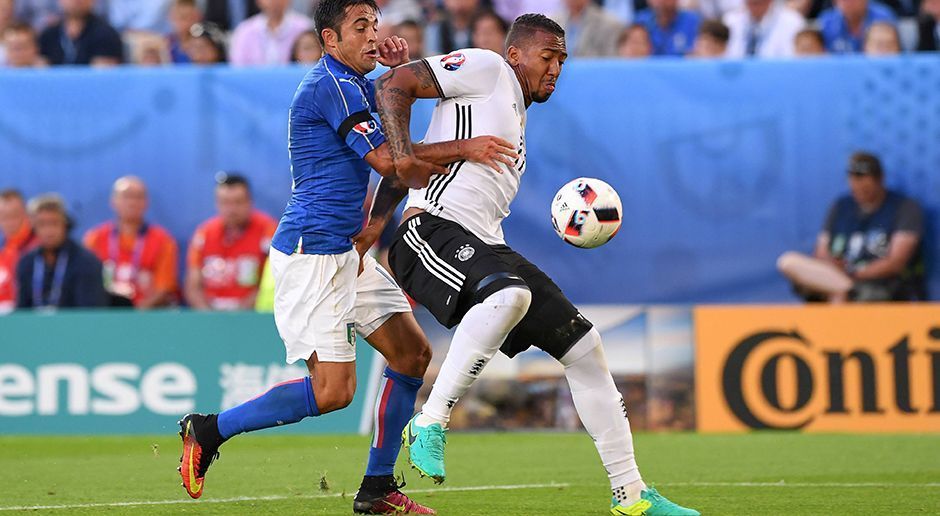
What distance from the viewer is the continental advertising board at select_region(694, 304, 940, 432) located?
11609 millimetres

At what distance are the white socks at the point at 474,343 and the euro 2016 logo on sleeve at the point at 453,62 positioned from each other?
1.06 metres

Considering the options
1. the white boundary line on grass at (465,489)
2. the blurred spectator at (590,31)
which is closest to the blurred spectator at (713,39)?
the blurred spectator at (590,31)

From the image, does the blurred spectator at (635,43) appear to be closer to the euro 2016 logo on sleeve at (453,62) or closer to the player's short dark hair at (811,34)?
the player's short dark hair at (811,34)

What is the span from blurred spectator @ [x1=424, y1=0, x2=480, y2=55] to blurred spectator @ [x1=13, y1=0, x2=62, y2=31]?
4.33m

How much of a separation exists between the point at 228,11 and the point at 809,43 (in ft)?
19.3

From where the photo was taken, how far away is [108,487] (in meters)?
8.20

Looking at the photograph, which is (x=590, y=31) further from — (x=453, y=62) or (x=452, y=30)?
(x=453, y=62)

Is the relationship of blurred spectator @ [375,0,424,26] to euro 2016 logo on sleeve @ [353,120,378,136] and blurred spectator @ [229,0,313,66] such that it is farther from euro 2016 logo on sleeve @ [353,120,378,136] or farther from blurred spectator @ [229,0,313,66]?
euro 2016 logo on sleeve @ [353,120,378,136]

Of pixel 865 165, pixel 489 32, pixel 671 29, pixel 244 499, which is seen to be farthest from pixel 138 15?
pixel 244 499

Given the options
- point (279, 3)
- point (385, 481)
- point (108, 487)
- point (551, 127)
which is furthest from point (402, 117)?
point (279, 3)

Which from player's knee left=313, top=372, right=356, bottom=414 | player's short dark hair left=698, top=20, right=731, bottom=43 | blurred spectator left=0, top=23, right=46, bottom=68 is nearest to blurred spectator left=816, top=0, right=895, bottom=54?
player's short dark hair left=698, top=20, right=731, bottom=43

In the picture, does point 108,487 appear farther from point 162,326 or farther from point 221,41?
point 221,41

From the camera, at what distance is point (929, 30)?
13.2 m

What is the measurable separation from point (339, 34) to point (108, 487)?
3053 millimetres
